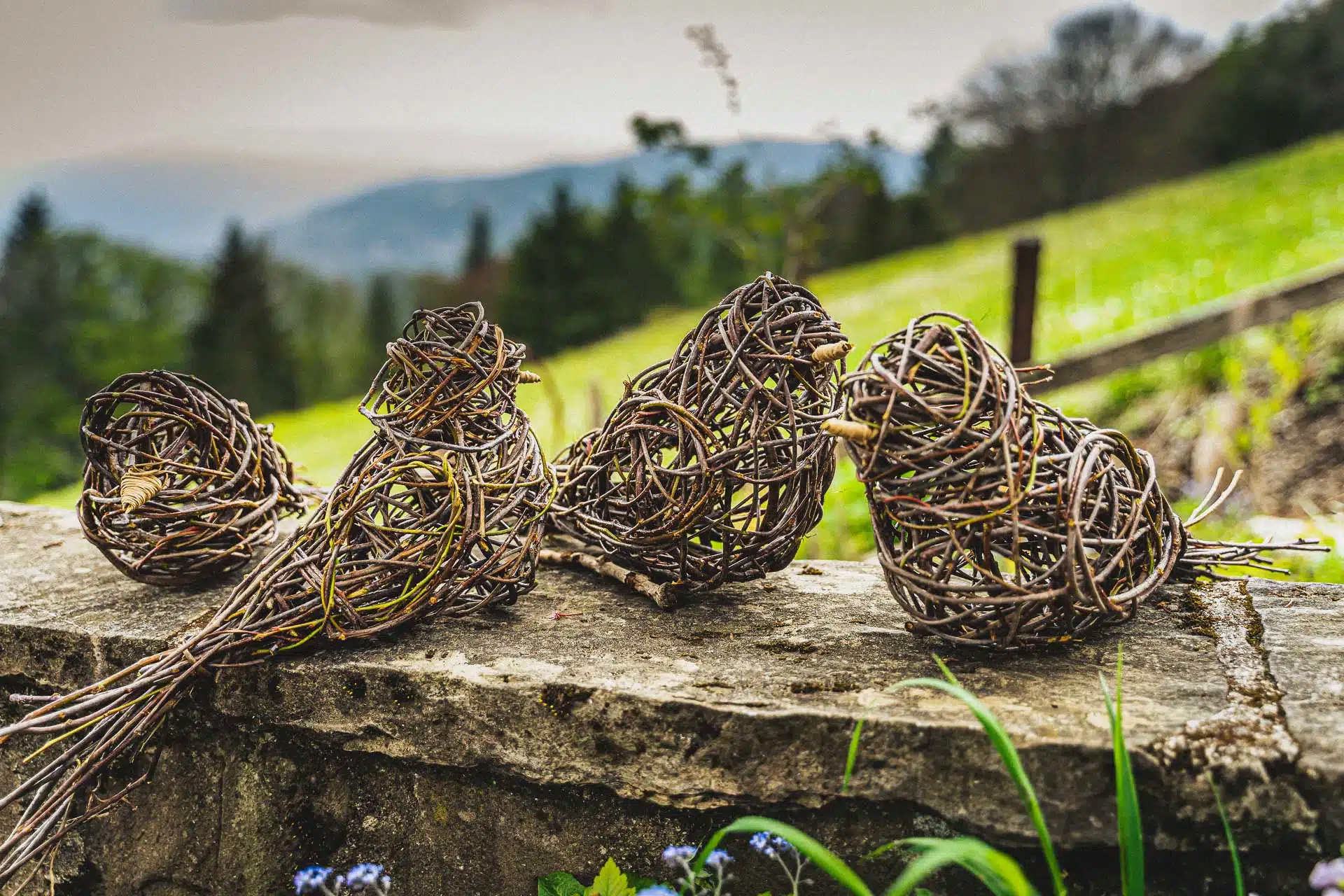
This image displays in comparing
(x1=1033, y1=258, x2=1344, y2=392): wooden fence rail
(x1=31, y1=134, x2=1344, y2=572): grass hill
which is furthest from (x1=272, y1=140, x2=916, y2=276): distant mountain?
(x1=1033, y1=258, x2=1344, y2=392): wooden fence rail

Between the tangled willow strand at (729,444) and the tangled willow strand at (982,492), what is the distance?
0.23m

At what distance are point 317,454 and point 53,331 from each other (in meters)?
12.9

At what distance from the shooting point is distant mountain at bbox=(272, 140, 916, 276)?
92.4 feet

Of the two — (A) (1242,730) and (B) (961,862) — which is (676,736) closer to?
(B) (961,862)

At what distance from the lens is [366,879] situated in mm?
1822

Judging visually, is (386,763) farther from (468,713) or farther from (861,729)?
(861,729)

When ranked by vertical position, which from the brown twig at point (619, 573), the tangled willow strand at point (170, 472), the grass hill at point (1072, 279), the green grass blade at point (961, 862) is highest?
→ the tangled willow strand at point (170, 472)

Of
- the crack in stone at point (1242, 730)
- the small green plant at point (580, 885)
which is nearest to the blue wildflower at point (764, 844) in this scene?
the small green plant at point (580, 885)

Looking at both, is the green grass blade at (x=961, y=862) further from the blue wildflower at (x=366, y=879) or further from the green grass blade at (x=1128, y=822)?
the blue wildflower at (x=366, y=879)

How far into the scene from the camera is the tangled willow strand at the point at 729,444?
6.66 feet

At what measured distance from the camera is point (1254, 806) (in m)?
1.55

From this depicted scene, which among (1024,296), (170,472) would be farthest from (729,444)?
(1024,296)

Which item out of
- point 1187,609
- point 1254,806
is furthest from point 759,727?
point 1187,609

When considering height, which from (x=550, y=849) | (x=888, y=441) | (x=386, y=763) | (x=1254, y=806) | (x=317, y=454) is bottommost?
(x=317, y=454)
